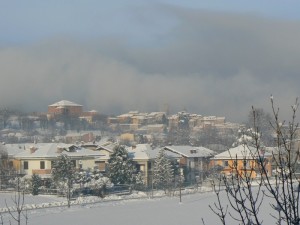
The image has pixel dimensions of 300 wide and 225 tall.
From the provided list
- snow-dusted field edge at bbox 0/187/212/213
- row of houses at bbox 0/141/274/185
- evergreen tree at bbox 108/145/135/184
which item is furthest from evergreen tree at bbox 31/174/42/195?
evergreen tree at bbox 108/145/135/184

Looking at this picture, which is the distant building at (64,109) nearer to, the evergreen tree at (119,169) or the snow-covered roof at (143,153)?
the snow-covered roof at (143,153)

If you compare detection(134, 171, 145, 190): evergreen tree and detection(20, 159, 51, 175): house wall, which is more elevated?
detection(20, 159, 51, 175): house wall

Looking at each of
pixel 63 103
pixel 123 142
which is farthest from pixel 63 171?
pixel 63 103

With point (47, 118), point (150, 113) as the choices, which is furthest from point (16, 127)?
point (150, 113)

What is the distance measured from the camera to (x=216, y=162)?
51938 mm

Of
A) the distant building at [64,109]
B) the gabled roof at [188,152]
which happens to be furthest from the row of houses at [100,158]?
the distant building at [64,109]

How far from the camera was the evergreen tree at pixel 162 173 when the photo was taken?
1654 inches

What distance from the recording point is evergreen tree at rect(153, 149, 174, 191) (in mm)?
42000

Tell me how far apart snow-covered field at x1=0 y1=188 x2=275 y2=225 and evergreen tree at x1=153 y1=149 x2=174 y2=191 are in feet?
22.3

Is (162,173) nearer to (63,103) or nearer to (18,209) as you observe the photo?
(18,209)

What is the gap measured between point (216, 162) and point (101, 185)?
17.7m

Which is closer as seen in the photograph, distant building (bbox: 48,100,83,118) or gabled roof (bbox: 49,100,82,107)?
distant building (bbox: 48,100,83,118)

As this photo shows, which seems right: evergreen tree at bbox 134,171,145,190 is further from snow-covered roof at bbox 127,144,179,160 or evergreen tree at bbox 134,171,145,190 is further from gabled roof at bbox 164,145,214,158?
gabled roof at bbox 164,145,214,158

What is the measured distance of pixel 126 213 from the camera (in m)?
26.4
